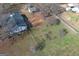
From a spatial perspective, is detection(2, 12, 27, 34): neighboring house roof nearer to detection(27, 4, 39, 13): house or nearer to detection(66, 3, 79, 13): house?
detection(27, 4, 39, 13): house

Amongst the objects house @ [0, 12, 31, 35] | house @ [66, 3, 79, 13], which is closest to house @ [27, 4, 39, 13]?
house @ [0, 12, 31, 35]

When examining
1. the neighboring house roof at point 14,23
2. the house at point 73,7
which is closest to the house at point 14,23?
the neighboring house roof at point 14,23

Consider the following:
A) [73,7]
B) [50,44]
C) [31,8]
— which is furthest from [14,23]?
[73,7]

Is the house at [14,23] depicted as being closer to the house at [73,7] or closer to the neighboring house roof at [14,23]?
the neighboring house roof at [14,23]

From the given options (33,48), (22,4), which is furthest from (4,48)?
(22,4)

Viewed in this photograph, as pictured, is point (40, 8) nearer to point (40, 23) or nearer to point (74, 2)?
point (40, 23)

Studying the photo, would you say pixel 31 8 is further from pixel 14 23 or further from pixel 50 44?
pixel 50 44
